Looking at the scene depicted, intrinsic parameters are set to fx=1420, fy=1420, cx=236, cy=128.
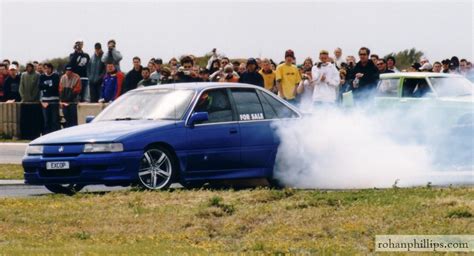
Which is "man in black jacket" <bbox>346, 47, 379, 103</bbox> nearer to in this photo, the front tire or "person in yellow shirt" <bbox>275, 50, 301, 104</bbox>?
"person in yellow shirt" <bbox>275, 50, 301, 104</bbox>

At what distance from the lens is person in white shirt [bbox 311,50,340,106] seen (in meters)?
25.3

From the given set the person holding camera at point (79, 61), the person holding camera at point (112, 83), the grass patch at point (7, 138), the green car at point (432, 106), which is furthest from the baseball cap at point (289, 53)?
the grass patch at point (7, 138)

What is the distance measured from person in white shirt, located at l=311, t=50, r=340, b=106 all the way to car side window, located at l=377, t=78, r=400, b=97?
0.79 meters

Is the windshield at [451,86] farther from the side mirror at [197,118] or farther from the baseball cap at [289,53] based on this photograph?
the side mirror at [197,118]

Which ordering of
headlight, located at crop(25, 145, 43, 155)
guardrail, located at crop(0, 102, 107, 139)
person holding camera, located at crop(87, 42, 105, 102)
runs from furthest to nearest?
guardrail, located at crop(0, 102, 107, 139) < person holding camera, located at crop(87, 42, 105, 102) < headlight, located at crop(25, 145, 43, 155)

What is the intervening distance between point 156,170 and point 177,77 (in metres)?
6.19

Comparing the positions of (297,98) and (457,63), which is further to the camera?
(457,63)

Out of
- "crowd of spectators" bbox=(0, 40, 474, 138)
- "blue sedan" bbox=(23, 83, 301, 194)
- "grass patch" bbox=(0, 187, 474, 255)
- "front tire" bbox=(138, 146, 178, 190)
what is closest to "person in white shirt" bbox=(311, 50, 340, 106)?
"crowd of spectators" bbox=(0, 40, 474, 138)

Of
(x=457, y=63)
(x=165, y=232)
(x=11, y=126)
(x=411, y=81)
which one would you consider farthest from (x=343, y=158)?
(x=11, y=126)

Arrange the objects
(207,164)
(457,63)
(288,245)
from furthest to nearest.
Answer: (457,63) < (207,164) < (288,245)

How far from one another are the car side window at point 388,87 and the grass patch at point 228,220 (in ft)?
27.6

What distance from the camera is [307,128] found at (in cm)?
1955

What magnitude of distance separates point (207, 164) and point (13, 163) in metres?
7.66

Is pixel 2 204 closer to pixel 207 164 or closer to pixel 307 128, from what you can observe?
pixel 207 164
